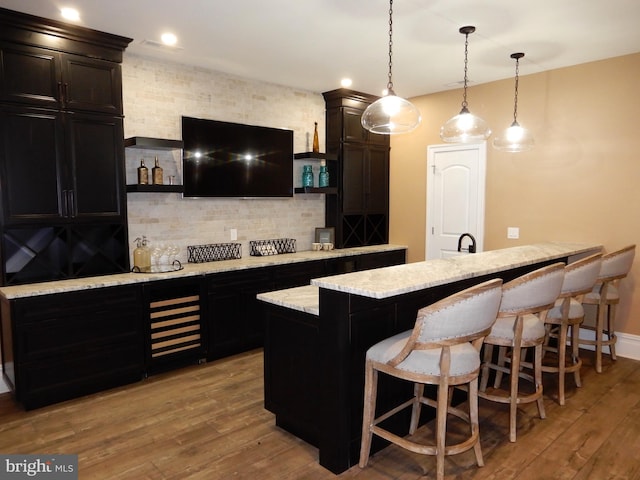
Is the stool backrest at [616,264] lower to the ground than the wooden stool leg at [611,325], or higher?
higher

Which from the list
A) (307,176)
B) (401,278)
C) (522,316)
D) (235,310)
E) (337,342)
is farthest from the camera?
(307,176)

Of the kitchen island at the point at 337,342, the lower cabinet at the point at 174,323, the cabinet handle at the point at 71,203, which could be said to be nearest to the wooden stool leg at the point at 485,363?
the kitchen island at the point at 337,342

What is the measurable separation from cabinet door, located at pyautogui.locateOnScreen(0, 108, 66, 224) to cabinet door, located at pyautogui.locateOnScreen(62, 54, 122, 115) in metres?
0.23

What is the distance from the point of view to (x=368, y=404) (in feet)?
8.14

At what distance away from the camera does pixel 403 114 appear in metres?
2.94

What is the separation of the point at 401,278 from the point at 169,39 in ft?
9.36

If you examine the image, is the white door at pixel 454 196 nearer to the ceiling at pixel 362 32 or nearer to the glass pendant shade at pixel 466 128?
the ceiling at pixel 362 32

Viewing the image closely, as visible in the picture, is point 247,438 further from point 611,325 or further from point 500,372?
point 611,325

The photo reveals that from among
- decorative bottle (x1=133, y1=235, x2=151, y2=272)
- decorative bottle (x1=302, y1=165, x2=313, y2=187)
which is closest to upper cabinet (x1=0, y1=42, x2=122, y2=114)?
decorative bottle (x1=133, y1=235, x2=151, y2=272)

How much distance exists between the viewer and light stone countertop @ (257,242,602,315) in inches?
94.1

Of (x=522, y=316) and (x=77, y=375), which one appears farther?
(x=77, y=375)

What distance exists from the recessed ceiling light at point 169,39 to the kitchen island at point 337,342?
2.38 m

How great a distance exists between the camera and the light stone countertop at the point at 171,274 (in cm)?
331

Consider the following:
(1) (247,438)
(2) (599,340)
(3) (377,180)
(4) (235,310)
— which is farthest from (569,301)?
(3) (377,180)
